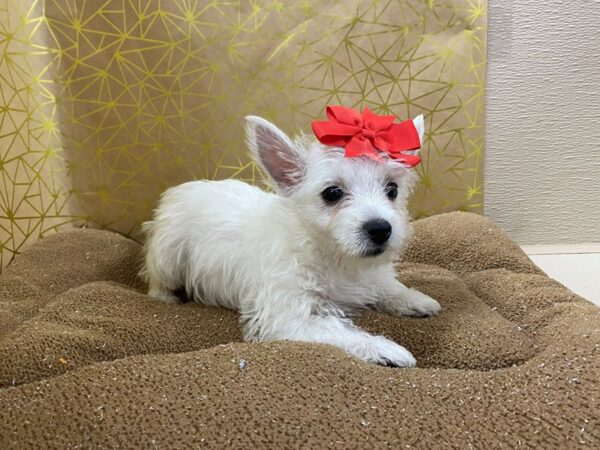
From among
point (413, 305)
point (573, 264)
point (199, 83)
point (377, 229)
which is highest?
point (199, 83)

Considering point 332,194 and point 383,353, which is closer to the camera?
point 383,353

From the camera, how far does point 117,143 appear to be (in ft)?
8.82

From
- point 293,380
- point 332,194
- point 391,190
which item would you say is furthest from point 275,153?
point 293,380

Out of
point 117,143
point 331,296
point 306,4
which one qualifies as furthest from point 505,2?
point 117,143

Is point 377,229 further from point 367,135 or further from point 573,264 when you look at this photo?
point 573,264

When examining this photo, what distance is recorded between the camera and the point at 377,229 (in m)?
1.54

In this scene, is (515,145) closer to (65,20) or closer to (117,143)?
(117,143)

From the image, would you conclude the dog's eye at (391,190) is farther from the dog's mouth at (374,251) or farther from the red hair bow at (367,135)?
the dog's mouth at (374,251)

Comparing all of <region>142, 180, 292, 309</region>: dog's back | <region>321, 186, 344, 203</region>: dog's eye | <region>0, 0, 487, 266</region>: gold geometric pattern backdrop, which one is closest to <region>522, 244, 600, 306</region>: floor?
<region>0, 0, 487, 266</region>: gold geometric pattern backdrop

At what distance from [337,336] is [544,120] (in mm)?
1771

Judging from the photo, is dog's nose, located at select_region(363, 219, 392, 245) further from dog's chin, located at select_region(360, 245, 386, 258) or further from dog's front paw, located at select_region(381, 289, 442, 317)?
dog's front paw, located at select_region(381, 289, 442, 317)

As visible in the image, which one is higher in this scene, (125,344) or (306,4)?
(306,4)

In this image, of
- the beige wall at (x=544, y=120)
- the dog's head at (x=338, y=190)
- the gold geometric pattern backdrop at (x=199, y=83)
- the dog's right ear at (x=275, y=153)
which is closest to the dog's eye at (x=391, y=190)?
the dog's head at (x=338, y=190)

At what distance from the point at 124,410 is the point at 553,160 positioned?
2.37 metres
